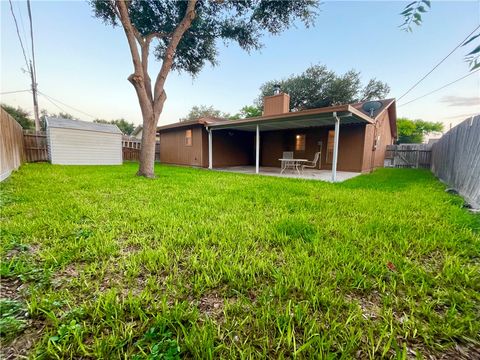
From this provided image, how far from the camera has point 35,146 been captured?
10.6 metres

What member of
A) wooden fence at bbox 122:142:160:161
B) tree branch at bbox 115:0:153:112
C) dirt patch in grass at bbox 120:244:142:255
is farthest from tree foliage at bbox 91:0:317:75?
dirt patch in grass at bbox 120:244:142:255

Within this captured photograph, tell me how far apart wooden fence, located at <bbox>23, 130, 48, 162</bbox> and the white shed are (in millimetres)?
687

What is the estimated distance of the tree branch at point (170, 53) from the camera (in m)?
6.61

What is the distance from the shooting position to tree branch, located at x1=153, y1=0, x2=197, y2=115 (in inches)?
260

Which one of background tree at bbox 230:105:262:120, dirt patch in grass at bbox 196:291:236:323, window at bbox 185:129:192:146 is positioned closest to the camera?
dirt patch in grass at bbox 196:291:236:323

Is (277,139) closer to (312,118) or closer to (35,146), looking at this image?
(312,118)

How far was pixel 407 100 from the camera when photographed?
17.4 m

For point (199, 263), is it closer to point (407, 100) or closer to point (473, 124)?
point (473, 124)

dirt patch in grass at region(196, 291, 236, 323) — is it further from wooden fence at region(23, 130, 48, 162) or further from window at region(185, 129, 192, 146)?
wooden fence at region(23, 130, 48, 162)

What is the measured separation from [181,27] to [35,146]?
10.1 metres

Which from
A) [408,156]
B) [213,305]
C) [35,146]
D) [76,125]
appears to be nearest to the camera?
[213,305]

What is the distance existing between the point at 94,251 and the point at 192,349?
1.48 metres

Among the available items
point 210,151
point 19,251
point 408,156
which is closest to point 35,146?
point 210,151

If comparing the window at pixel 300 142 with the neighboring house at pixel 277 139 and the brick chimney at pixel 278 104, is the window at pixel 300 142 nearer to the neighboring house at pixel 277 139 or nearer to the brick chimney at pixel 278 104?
the neighboring house at pixel 277 139
